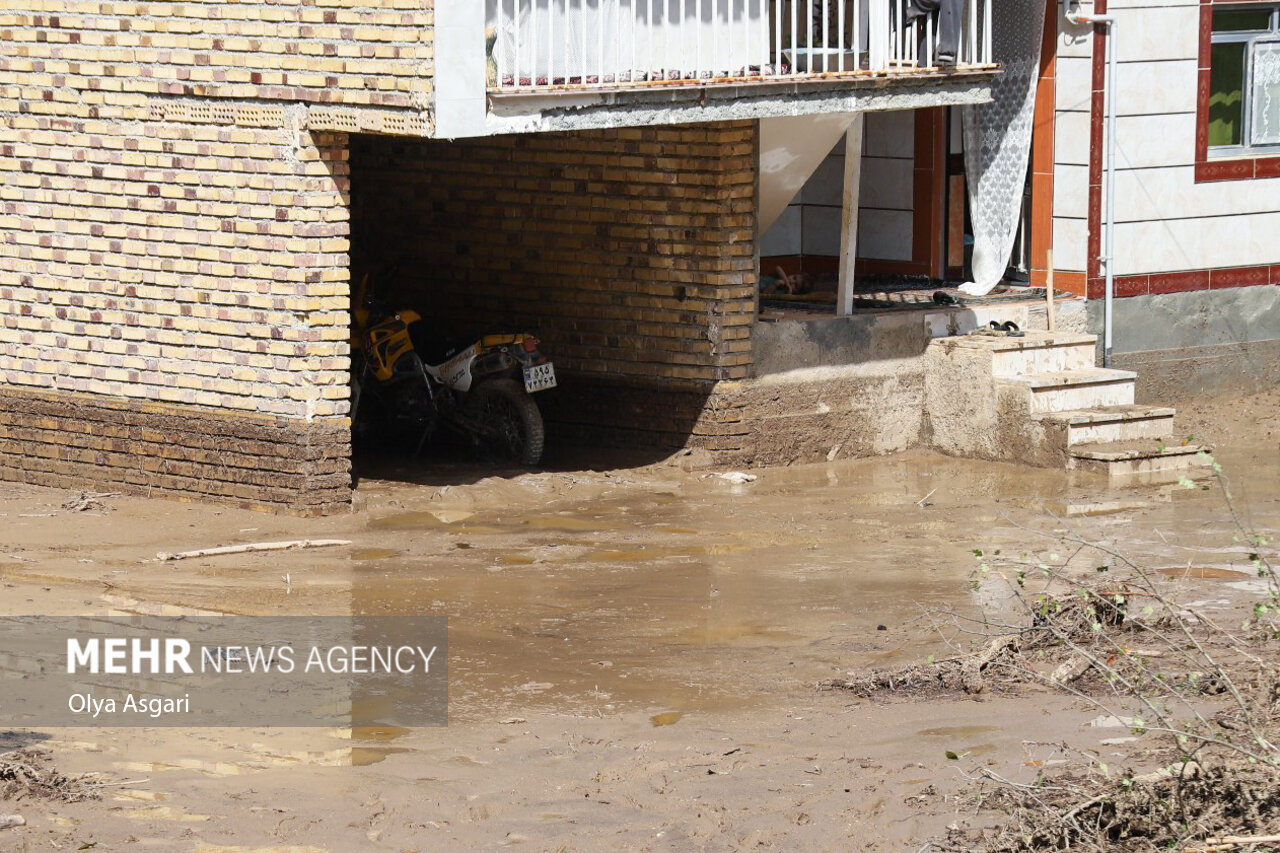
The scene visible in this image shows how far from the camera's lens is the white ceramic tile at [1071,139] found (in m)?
13.8

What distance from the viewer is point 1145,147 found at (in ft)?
45.9

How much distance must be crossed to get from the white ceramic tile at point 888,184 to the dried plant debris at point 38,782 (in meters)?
10.1

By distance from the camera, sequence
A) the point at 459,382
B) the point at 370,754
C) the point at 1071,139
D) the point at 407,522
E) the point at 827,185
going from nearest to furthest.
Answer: the point at 370,754, the point at 407,522, the point at 459,382, the point at 1071,139, the point at 827,185

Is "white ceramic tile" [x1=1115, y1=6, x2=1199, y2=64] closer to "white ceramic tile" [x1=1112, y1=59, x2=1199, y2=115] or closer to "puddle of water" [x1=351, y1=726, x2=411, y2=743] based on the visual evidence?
"white ceramic tile" [x1=1112, y1=59, x2=1199, y2=115]

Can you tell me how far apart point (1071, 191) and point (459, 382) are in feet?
16.5

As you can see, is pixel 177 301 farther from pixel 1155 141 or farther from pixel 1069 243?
pixel 1155 141

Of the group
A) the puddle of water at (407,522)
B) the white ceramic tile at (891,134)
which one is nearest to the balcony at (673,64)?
the white ceramic tile at (891,134)

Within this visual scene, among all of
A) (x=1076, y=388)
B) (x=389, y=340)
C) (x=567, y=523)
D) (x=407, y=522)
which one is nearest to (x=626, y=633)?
(x=567, y=523)

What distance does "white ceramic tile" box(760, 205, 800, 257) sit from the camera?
50.9 feet

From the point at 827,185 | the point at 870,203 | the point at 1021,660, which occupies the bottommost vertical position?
the point at 1021,660

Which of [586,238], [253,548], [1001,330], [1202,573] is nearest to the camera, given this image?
[1202,573]

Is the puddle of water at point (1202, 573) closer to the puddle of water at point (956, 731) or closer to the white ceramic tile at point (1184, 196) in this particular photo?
the puddle of water at point (956, 731)

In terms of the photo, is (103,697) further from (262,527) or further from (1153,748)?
(1153,748)

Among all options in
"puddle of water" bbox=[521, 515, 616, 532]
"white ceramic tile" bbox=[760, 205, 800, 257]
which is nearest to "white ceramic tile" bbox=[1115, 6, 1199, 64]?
"white ceramic tile" bbox=[760, 205, 800, 257]
